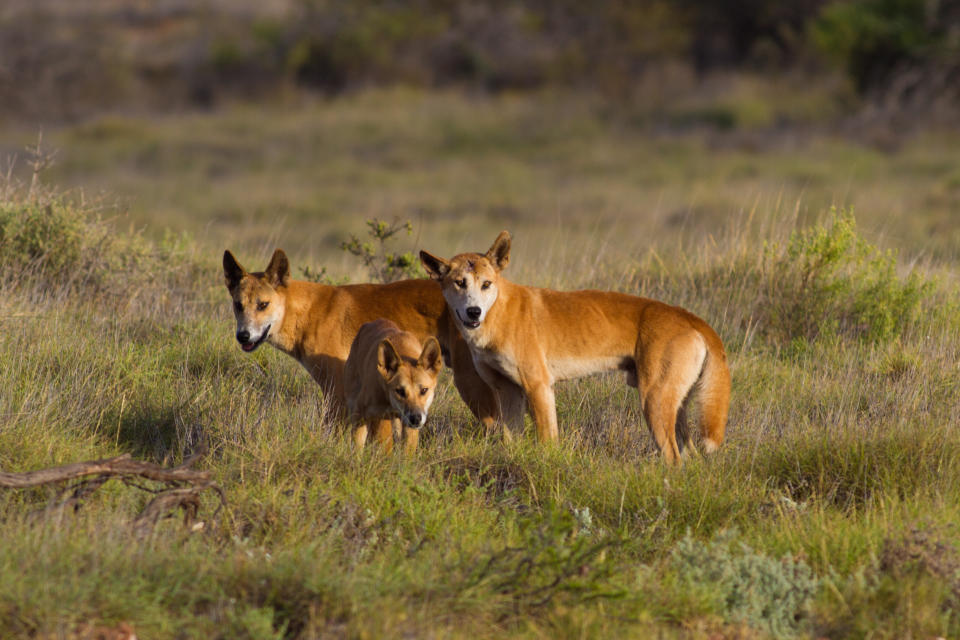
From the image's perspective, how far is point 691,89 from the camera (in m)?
33.2

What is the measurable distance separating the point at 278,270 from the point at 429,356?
4.81ft

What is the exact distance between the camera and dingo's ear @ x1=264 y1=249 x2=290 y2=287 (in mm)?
7406

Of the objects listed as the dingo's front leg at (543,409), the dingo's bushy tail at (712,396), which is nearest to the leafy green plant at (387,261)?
the dingo's front leg at (543,409)

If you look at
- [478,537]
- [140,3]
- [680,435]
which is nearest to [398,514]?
[478,537]

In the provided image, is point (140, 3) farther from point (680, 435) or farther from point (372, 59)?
point (680, 435)

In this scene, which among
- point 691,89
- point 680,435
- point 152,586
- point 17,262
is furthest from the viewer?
point 691,89

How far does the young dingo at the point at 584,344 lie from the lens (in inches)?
269

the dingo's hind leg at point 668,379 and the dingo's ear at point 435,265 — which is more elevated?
the dingo's ear at point 435,265

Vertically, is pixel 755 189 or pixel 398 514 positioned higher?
pixel 755 189

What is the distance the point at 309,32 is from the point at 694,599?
37.2m

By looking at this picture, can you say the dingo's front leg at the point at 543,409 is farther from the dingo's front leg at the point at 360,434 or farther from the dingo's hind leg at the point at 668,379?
the dingo's front leg at the point at 360,434

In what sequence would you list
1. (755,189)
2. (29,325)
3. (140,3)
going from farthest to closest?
(140,3)
(755,189)
(29,325)

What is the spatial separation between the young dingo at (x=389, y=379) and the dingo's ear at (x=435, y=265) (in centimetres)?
49

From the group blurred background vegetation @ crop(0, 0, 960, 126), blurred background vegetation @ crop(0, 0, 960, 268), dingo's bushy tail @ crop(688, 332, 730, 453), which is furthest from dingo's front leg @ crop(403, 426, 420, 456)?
blurred background vegetation @ crop(0, 0, 960, 126)
